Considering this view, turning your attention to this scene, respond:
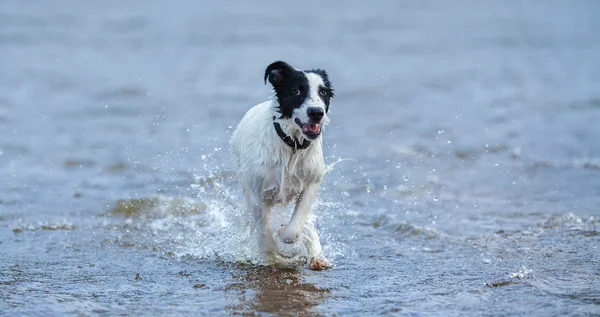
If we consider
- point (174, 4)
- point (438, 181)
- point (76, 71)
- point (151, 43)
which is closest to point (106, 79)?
point (76, 71)

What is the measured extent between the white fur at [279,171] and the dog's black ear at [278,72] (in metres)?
0.17

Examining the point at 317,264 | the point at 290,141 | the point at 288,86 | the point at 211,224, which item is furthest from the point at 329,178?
the point at 288,86

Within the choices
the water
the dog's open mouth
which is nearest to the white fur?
the dog's open mouth

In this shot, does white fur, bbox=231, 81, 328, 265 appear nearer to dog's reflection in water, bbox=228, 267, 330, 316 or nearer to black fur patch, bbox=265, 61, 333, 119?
black fur patch, bbox=265, 61, 333, 119

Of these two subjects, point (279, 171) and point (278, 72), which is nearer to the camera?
point (278, 72)

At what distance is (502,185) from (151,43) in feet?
55.2

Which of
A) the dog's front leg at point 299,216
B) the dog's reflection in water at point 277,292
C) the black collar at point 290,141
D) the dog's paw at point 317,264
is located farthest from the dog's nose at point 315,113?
the dog's paw at point 317,264

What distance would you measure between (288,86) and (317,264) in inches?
62.9

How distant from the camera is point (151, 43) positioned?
2575 centimetres

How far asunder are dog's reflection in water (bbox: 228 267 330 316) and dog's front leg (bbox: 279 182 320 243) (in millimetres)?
336

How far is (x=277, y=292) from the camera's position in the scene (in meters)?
6.73

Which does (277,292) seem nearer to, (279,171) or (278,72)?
(279,171)

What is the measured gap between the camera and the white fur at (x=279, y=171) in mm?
7020

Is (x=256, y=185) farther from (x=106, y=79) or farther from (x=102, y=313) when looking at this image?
(x=106, y=79)
